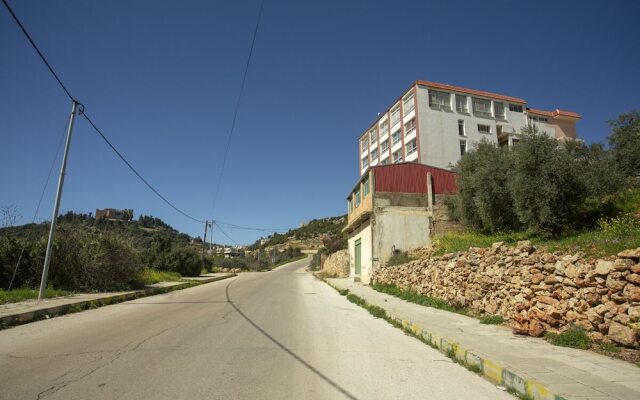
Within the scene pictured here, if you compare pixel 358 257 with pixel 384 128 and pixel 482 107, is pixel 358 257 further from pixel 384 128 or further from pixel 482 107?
pixel 482 107

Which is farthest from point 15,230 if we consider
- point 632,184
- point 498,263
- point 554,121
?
point 554,121

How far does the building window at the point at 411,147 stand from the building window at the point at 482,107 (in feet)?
33.4

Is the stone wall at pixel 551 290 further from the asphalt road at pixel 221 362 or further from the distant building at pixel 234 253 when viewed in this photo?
the distant building at pixel 234 253

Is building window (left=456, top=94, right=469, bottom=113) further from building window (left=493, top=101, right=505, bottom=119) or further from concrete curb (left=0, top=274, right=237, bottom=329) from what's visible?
concrete curb (left=0, top=274, right=237, bottom=329)

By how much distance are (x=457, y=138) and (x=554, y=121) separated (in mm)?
20220

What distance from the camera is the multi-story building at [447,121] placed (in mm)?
49094

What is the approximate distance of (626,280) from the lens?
20.1 ft

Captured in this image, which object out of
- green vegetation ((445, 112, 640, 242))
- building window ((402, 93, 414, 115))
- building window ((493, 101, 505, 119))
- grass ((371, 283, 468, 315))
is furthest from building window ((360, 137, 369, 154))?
green vegetation ((445, 112, 640, 242))

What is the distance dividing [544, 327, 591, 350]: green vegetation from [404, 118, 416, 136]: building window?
45.1 meters

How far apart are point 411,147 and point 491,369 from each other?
47.0 m

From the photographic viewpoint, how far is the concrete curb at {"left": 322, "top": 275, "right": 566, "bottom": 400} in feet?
14.9

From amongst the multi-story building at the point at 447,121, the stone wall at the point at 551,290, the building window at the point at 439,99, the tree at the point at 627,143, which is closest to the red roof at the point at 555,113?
the multi-story building at the point at 447,121

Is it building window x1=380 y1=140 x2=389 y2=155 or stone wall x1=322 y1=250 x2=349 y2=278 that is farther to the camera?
building window x1=380 y1=140 x2=389 y2=155

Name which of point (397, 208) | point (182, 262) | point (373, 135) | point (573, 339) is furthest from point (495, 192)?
point (373, 135)
